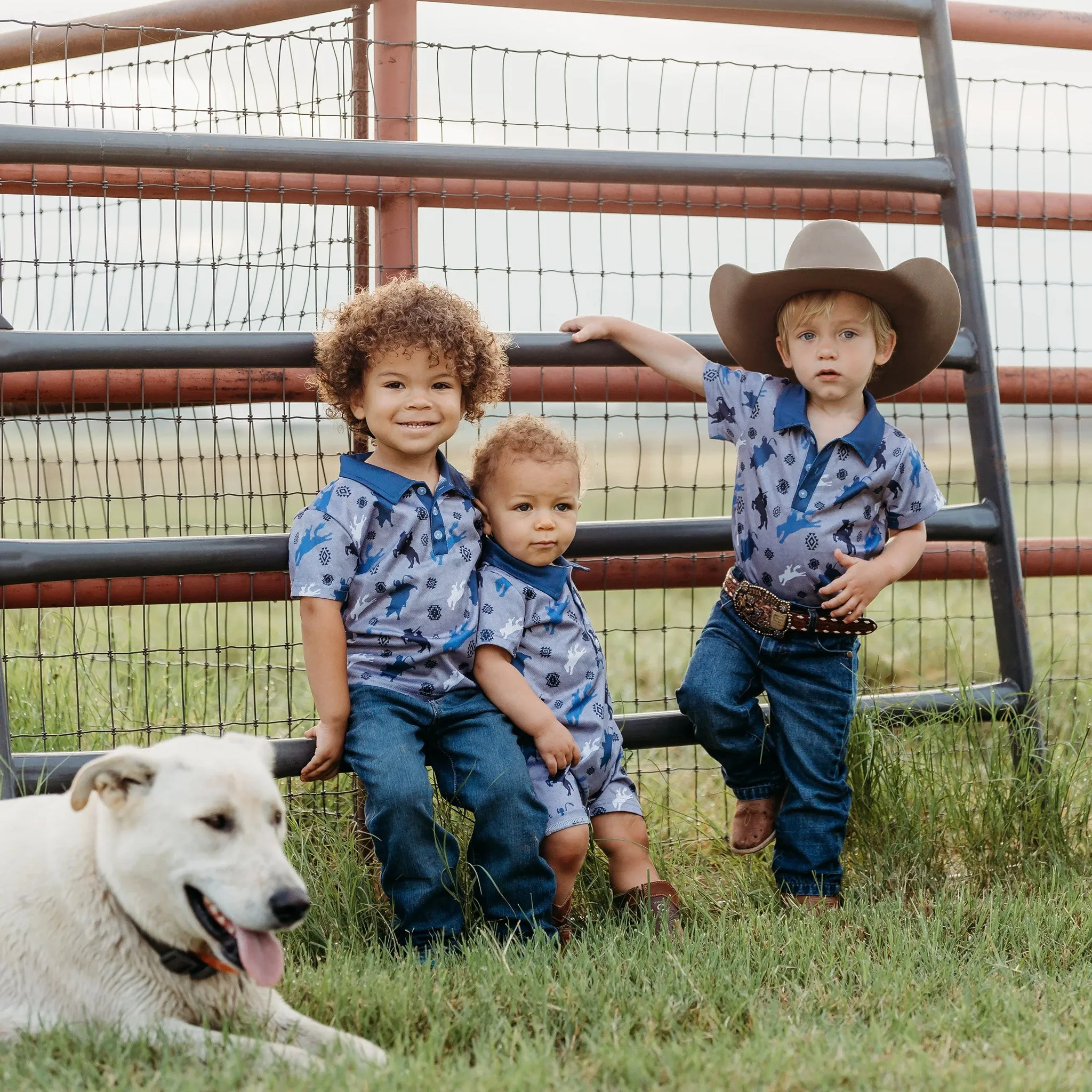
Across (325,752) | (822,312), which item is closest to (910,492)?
(822,312)

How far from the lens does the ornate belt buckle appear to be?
3082 mm

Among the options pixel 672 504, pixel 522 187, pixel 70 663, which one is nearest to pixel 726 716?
pixel 522 187

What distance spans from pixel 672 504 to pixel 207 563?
16135 mm

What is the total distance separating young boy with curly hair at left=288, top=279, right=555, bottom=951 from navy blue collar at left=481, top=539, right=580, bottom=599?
7 centimetres

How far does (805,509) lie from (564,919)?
1.19 m

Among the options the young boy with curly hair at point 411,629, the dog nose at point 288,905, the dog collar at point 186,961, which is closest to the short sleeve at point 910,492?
the young boy with curly hair at point 411,629

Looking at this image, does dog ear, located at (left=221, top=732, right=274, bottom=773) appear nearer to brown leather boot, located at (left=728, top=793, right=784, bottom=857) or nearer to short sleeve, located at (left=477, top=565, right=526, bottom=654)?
short sleeve, located at (left=477, top=565, right=526, bottom=654)

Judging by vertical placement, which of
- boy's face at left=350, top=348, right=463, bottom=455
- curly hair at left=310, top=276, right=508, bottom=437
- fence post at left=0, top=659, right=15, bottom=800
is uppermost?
curly hair at left=310, top=276, right=508, bottom=437

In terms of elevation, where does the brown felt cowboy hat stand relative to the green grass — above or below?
above

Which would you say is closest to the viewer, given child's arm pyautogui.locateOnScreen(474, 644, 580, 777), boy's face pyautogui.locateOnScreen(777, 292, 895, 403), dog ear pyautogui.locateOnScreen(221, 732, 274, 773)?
dog ear pyautogui.locateOnScreen(221, 732, 274, 773)

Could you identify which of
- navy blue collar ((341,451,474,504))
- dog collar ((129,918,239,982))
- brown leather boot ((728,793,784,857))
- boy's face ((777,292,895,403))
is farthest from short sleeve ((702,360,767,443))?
dog collar ((129,918,239,982))

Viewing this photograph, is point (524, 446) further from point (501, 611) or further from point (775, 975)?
point (775, 975)

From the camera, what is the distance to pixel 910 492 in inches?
122

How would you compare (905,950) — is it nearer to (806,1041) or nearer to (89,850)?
(806,1041)
